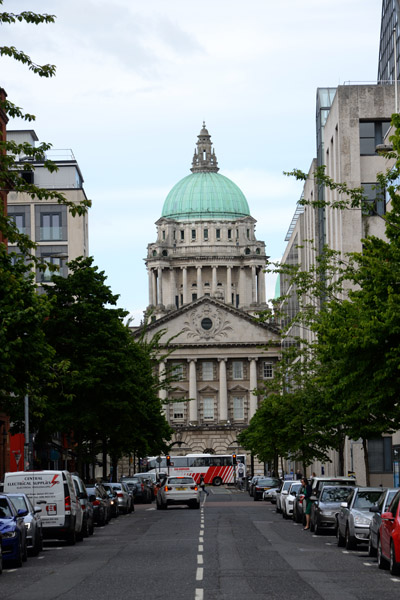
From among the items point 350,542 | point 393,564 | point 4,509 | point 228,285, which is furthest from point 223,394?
point 393,564

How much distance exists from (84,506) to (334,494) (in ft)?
23.3

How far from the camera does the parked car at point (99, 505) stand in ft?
140

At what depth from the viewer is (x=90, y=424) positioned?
176ft

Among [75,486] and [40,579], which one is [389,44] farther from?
[40,579]

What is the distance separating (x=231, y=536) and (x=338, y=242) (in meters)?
40.3

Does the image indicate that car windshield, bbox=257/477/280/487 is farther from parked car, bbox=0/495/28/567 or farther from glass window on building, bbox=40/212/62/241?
parked car, bbox=0/495/28/567

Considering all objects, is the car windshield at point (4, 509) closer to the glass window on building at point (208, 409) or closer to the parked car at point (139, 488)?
the parked car at point (139, 488)

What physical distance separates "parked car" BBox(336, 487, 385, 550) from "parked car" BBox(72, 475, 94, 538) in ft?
27.4

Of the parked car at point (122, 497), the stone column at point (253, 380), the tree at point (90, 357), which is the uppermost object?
the stone column at point (253, 380)

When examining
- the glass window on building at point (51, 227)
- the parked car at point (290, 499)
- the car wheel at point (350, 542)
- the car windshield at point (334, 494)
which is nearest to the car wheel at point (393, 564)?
the car wheel at point (350, 542)

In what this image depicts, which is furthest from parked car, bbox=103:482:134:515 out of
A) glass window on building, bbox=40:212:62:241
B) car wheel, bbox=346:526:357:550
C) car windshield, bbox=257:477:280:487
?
glass window on building, bbox=40:212:62:241

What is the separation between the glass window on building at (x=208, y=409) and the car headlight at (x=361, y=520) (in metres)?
129

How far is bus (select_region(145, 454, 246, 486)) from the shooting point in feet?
381

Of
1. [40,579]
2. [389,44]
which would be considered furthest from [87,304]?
[389,44]
